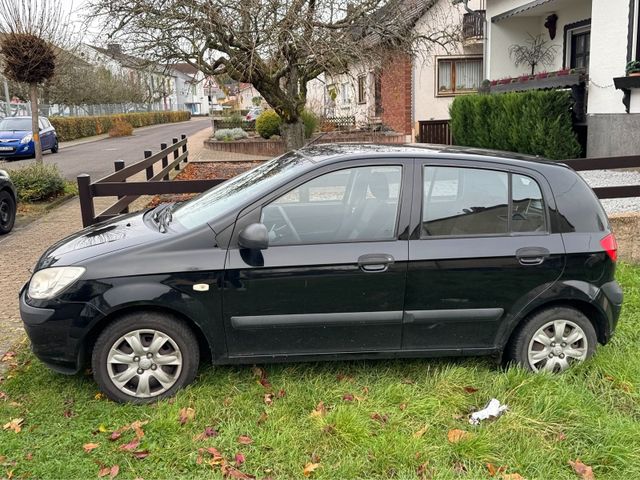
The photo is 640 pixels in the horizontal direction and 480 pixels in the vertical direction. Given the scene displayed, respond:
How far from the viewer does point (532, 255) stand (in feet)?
13.0

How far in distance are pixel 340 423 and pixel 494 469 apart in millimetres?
875

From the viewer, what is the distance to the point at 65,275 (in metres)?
3.79

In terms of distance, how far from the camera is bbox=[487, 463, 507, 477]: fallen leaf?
126 inches

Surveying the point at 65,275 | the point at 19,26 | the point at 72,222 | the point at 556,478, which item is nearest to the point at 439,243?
the point at 556,478

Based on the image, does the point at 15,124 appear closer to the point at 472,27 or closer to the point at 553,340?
the point at 472,27

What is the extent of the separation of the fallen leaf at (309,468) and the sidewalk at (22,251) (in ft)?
8.30

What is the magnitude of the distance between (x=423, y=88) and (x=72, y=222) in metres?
16.2

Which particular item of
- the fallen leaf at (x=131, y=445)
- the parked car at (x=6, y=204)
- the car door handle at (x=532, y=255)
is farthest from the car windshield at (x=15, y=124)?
the car door handle at (x=532, y=255)

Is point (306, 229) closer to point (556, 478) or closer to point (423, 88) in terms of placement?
point (556, 478)

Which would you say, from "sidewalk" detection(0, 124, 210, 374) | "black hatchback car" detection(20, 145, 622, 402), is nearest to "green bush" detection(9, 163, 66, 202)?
"sidewalk" detection(0, 124, 210, 374)

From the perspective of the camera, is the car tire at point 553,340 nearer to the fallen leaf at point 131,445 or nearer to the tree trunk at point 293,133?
the fallen leaf at point 131,445

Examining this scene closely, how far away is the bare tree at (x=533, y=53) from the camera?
17656 millimetres

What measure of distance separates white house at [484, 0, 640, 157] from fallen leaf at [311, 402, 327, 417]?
1014 centimetres

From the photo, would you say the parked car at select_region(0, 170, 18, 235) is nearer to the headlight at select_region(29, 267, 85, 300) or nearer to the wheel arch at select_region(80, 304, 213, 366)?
the headlight at select_region(29, 267, 85, 300)
